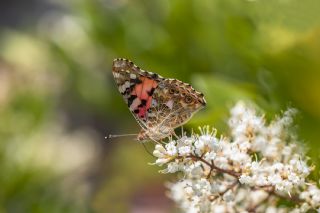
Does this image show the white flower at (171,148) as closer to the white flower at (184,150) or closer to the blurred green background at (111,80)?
the white flower at (184,150)

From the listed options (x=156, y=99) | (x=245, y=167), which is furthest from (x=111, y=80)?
(x=245, y=167)

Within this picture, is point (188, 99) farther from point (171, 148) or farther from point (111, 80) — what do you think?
point (111, 80)

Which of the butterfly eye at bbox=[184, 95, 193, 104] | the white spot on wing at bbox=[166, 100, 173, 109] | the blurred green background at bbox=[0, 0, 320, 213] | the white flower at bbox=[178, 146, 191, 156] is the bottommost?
the white flower at bbox=[178, 146, 191, 156]

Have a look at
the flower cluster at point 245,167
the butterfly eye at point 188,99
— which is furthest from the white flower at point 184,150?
the butterfly eye at point 188,99

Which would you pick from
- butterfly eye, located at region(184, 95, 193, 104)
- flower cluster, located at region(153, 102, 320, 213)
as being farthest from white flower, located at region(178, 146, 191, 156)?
butterfly eye, located at region(184, 95, 193, 104)

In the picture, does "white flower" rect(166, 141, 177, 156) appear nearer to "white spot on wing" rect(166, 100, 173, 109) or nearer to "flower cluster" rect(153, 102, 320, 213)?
"flower cluster" rect(153, 102, 320, 213)

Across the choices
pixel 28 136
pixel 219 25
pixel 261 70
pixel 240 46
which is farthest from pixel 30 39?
pixel 261 70
